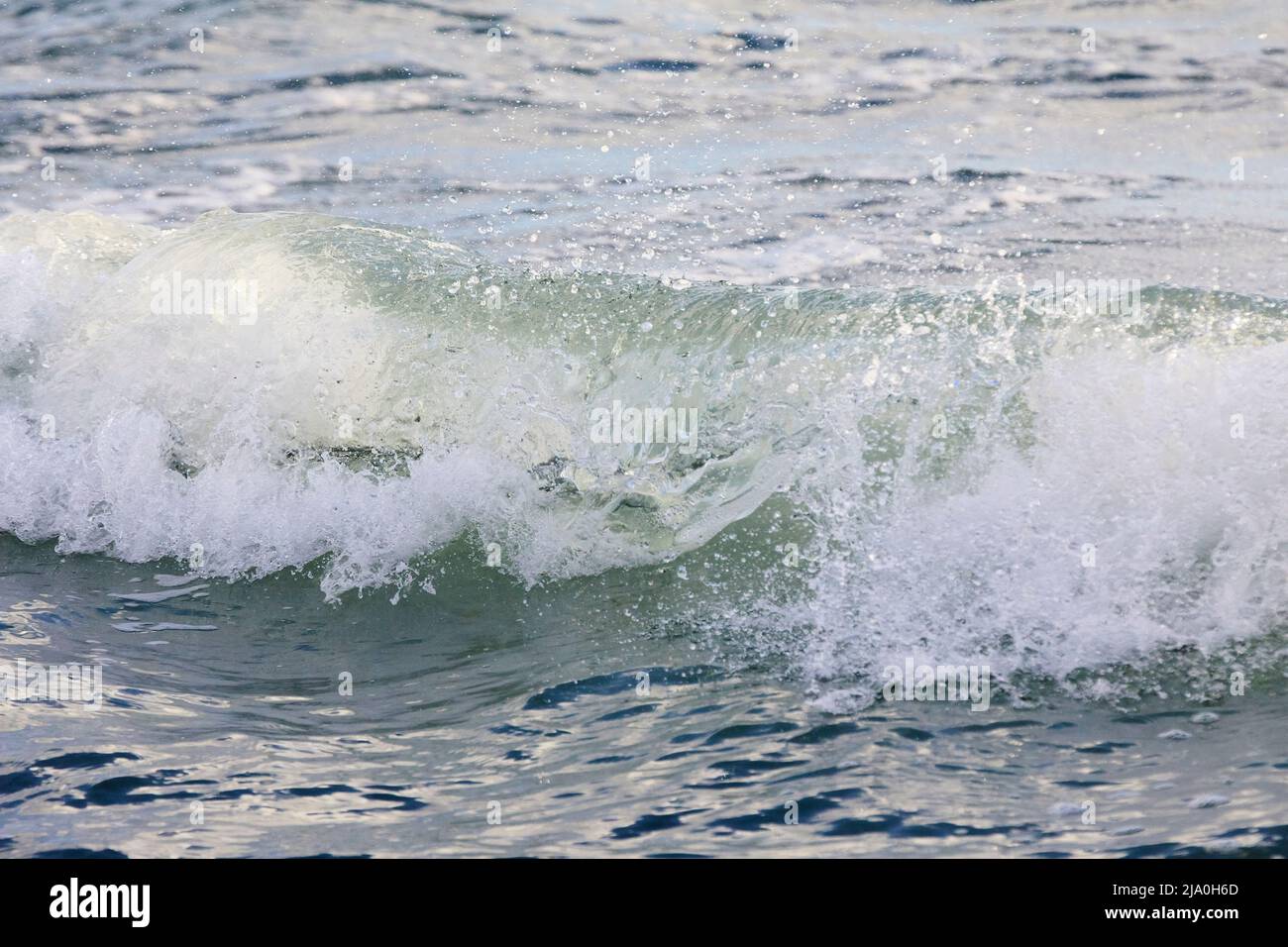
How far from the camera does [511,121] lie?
1313 cm

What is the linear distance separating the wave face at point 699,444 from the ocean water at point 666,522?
0.02m

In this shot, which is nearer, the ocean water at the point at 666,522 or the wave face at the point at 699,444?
the ocean water at the point at 666,522

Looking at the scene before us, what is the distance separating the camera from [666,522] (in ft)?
18.0

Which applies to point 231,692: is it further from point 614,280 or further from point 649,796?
point 614,280

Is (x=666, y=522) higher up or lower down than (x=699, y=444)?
lower down

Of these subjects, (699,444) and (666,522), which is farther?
(699,444)

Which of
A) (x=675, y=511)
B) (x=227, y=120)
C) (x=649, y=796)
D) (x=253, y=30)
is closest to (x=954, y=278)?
(x=675, y=511)

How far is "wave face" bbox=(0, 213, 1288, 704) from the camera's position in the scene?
4.61 m

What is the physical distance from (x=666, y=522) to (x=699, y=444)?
0.44m

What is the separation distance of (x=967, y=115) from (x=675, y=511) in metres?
8.10

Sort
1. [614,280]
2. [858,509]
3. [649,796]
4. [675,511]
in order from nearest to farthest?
[649,796], [858,509], [675,511], [614,280]

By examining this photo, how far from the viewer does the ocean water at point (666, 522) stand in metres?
3.50

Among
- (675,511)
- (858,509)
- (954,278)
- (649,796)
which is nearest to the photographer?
(649,796)

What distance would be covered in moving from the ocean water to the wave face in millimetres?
21
